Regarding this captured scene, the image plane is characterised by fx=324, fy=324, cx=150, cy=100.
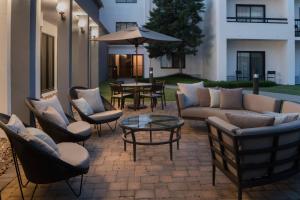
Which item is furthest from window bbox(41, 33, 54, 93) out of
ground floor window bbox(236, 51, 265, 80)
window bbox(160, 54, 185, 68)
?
ground floor window bbox(236, 51, 265, 80)

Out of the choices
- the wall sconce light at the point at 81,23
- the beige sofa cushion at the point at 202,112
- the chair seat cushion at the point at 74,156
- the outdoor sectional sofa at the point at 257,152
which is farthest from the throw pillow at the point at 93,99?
the wall sconce light at the point at 81,23

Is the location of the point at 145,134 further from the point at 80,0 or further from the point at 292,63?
the point at 292,63

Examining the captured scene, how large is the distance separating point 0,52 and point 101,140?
2.43 metres

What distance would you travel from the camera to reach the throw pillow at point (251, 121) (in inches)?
130

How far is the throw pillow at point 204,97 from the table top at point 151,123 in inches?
65.4

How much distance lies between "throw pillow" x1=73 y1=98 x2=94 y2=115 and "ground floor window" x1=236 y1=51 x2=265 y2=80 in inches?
694

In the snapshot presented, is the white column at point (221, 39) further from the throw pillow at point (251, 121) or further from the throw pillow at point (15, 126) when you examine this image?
the throw pillow at point (15, 126)

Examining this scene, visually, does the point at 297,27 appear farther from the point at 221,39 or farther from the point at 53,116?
the point at 53,116

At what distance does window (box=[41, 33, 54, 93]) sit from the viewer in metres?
13.6

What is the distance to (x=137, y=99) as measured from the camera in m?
9.86

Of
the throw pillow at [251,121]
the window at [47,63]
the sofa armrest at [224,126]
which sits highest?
the window at [47,63]

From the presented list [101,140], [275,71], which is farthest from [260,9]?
[101,140]

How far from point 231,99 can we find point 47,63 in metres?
9.95

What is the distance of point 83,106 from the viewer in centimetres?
645
